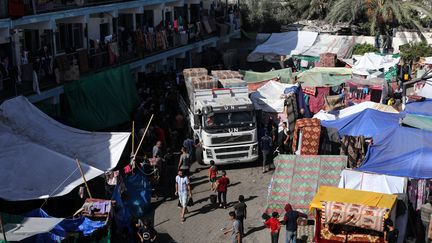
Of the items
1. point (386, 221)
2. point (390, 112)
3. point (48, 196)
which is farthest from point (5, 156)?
point (390, 112)

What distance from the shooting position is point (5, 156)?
58.3ft

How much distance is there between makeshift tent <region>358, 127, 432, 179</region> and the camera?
59.4 ft

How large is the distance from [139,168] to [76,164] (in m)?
2.16

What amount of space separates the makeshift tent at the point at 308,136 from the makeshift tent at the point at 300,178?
3.54 metres

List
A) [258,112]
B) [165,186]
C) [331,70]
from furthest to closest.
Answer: [331,70], [258,112], [165,186]

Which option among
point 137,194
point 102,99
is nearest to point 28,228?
point 137,194

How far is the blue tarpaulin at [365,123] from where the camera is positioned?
74.4 ft

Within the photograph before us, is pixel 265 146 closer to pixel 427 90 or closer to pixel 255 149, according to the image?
pixel 255 149

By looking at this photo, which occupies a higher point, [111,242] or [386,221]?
[386,221]

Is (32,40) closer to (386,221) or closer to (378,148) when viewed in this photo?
(378,148)

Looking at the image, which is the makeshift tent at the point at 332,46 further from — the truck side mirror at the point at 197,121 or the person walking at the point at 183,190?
the person walking at the point at 183,190

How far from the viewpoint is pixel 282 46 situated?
42.0 metres

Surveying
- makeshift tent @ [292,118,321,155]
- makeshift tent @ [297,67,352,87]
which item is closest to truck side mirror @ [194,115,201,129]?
makeshift tent @ [292,118,321,155]

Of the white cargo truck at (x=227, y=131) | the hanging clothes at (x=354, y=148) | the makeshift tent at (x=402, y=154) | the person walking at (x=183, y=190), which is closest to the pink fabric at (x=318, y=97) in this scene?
the white cargo truck at (x=227, y=131)
